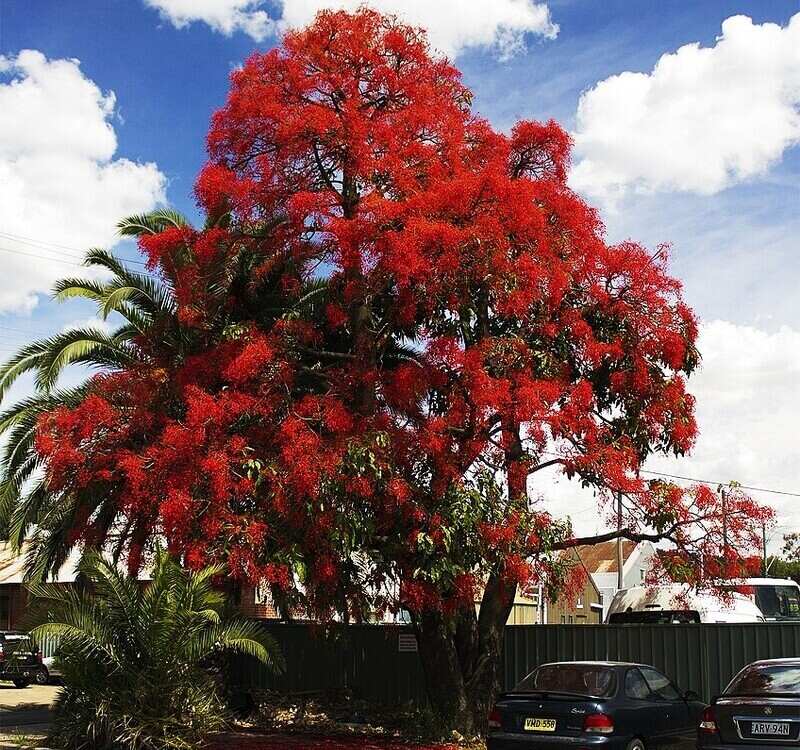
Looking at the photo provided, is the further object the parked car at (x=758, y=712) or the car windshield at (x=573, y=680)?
the car windshield at (x=573, y=680)

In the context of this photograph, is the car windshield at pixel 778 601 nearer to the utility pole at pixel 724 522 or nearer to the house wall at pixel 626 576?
the utility pole at pixel 724 522

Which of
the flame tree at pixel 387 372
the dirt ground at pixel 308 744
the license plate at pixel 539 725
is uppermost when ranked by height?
the flame tree at pixel 387 372

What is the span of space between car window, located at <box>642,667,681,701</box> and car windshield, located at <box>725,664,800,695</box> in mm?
1797

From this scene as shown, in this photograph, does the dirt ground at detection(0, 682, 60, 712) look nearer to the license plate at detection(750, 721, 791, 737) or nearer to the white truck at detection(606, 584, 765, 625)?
the white truck at detection(606, 584, 765, 625)

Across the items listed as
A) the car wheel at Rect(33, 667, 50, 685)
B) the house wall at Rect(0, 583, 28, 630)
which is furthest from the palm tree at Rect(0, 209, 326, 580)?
Answer: the house wall at Rect(0, 583, 28, 630)

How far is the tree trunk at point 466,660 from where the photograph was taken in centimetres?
1588

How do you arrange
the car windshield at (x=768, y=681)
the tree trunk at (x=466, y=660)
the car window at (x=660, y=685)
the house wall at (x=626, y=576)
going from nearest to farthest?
1. the car windshield at (x=768, y=681)
2. the car window at (x=660, y=685)
3. the tree trunk at (x=466, y=660)
4. the house wall at (x=626, y=576)

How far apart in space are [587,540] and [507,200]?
5.18 metres

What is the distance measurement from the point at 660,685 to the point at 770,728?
2.89 m

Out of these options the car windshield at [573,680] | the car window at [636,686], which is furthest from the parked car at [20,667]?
the car window at [636,686]

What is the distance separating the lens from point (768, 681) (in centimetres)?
1109

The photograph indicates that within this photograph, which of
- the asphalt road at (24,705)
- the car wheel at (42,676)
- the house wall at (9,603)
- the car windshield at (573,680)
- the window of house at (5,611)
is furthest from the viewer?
the window of house at (5,611)

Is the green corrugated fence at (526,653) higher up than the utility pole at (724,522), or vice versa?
the utility pole at (724,522)

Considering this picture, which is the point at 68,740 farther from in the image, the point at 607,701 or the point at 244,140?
the point at 244,140
